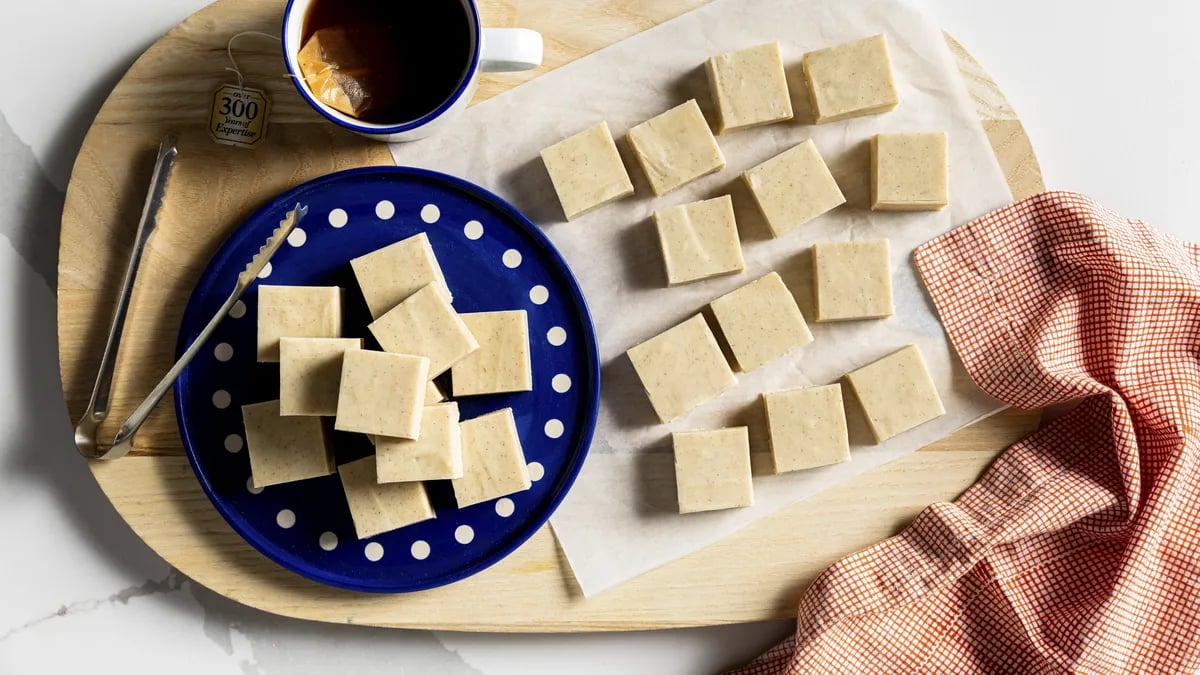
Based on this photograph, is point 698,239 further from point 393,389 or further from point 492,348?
point 393,389

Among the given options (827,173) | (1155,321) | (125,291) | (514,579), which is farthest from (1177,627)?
(125,291)

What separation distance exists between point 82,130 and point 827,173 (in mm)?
1162

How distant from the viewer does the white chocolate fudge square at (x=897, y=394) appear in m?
1.31

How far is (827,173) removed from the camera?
1304 mm

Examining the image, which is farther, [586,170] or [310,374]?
[586,170]

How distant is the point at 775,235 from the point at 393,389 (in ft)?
2.00

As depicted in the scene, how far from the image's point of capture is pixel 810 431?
130 centimetres

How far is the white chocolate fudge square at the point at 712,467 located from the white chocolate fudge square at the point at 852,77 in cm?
51

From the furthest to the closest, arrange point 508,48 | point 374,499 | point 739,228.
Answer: point 739,228 → point 374,499 → point 508,48

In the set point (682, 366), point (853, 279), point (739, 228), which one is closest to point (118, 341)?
point (682, 366)

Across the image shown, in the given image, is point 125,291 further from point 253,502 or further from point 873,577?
point 873,577

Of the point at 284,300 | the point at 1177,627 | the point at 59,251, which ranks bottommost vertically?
the point at 1177,627

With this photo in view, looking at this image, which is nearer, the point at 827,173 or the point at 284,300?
the point at 284,300

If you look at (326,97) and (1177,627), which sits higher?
(326,97)
